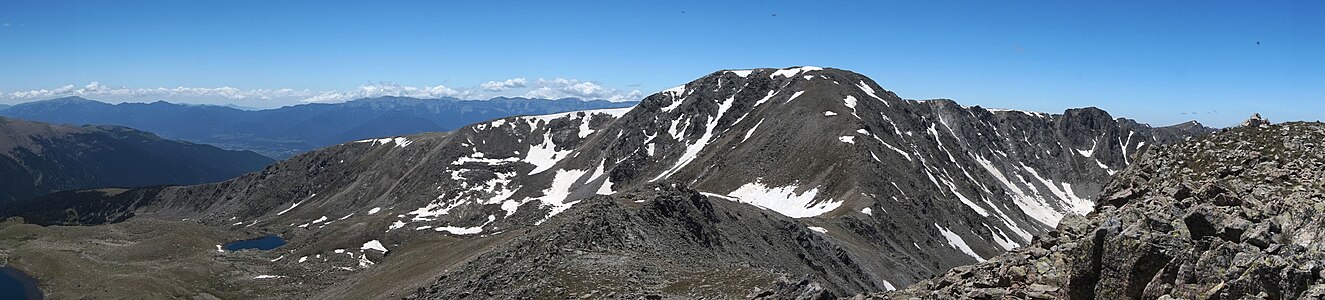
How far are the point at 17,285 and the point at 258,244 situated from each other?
55.5 m

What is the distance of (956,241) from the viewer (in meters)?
123

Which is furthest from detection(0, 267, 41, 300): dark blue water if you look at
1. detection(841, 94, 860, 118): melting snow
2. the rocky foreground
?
detection(841, 94, 860, 118): melting snow

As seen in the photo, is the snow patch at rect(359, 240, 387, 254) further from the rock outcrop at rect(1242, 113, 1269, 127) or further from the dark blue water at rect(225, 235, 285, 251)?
the rock outcrop at rect(1242, 113, 1269, 127)

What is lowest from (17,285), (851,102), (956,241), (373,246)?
(17,285)

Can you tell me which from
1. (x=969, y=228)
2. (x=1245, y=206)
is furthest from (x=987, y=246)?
(x=1245, y=206)

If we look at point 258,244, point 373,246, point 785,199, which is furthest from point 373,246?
point 785,199

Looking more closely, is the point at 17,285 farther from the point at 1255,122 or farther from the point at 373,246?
the point at 1255,122

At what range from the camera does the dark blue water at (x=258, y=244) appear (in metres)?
137

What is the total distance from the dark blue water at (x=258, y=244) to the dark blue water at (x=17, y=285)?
3438 cm

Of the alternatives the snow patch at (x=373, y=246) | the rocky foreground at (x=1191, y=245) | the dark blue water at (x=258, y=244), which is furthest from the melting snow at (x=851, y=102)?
the rocky foreground at (x=1191, y=245)

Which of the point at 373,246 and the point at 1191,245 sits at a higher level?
the point at 1191,245

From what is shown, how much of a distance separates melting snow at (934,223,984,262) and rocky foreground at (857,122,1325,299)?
9750cm

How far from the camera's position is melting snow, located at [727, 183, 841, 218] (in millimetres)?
124062

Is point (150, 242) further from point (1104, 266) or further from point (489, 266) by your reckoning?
point (1104, 266)
